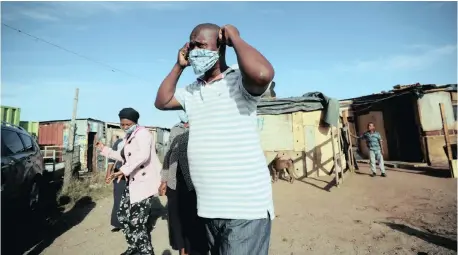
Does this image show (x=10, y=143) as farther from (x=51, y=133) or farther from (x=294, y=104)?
(x=51, y=133)

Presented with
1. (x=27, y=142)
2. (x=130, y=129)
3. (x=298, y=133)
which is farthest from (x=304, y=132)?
(x=27, y=142)

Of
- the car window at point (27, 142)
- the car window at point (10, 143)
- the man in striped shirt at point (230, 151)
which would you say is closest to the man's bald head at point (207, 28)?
the man in striped shirt at point (230, 151)

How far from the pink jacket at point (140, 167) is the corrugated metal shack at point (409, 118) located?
1062 cm

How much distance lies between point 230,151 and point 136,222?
258cm

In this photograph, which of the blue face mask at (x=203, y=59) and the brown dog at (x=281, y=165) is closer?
the blue face mask at (x=203, y=59)

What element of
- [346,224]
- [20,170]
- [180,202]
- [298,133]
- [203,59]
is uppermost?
[298,133]

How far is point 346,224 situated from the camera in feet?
16.1

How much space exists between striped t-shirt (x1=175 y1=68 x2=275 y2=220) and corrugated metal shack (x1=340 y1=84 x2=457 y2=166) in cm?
1128

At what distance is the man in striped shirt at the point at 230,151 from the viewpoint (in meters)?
1.27

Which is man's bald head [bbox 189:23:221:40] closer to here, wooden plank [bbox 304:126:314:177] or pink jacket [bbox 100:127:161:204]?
pink jacket [bbox 100:127:161:204]

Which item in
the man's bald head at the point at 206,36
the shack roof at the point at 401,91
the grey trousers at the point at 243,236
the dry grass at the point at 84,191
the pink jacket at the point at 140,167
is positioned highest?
the shack roof at the point at 401,91

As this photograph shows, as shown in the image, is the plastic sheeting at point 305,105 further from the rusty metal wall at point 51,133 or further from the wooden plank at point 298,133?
the rusty metal wall at point 51,133

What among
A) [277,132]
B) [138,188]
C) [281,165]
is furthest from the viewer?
[277,132]

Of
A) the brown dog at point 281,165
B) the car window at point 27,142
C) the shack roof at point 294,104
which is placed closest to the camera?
the car window at point 27,142
